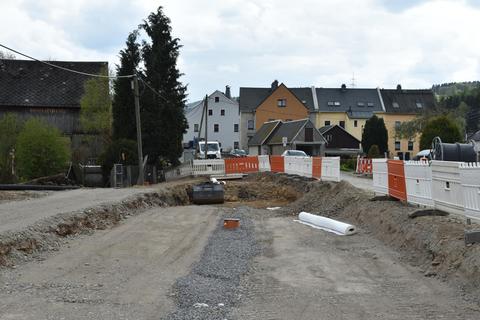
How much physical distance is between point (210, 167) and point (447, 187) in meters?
32.3

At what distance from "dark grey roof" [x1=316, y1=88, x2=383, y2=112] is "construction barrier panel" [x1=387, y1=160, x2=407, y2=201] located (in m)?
86.6

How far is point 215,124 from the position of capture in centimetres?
10806

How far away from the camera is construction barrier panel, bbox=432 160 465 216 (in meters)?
12.0

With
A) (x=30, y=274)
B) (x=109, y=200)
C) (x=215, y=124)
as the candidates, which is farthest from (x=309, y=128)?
(x=30, y=274)

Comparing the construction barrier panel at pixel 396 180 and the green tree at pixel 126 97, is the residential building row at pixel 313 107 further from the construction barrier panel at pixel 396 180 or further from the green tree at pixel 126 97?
the construction barrier panel at pixel 396 180

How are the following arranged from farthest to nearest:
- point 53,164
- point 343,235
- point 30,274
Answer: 1. point 53,164
2. point 343,235
3. point 30,274

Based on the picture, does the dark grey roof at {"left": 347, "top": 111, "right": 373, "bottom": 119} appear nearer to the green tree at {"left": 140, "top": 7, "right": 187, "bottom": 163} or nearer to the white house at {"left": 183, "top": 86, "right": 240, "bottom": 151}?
the white house at {"left": 183, "top": 86, "right": 240, "bottom": 151}

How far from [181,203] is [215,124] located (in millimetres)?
77984

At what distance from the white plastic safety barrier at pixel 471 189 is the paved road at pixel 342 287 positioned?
4.88 feet

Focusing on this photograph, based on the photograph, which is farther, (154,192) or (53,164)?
(53,164)

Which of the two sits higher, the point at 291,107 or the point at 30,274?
the point at 291,107

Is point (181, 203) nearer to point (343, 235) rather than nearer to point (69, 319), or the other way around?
point (343, 235)

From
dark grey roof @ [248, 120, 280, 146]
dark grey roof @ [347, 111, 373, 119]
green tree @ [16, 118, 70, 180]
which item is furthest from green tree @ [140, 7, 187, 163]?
dark grey roof @ [347, 111, 373, 119]

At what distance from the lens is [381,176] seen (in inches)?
722
